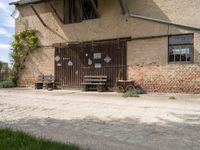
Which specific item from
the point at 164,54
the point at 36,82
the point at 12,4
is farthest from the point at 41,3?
the point at 164,54

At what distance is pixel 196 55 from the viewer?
15305 mm

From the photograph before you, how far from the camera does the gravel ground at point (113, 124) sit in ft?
19.9

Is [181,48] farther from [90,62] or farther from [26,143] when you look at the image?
[26,143]

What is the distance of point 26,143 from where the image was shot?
5.64 meters

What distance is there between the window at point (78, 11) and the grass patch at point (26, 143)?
13.5m

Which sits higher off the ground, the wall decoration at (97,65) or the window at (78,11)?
the window at (78,11)

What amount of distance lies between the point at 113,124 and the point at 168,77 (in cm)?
896

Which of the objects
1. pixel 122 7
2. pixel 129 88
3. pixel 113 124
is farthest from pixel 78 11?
pixel 113 124

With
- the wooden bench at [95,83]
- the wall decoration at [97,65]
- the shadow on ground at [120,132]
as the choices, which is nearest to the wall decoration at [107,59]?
the wall decoration at [97,65]

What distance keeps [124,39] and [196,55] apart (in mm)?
4196

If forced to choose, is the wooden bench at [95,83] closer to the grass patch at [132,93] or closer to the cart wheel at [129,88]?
the cart wheel at [129,88]

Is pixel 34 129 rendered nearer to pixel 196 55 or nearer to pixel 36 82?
pixel 196 55

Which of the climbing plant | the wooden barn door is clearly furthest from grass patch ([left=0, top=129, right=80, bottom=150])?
the climbing plant

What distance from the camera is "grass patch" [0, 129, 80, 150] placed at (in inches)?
210
